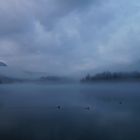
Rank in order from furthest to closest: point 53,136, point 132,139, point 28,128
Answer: point 28,128 < point 53,136 < point 132,139

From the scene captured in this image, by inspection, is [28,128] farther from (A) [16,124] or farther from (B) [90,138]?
(B) [90,138]

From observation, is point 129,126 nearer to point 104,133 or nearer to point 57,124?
point 104,133

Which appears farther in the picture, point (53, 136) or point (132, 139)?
point (53, 136)

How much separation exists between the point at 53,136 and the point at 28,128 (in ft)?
21.5

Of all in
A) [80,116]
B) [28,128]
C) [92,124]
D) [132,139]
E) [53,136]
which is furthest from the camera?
[80,116]

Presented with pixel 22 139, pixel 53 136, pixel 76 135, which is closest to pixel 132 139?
pixel 76 135

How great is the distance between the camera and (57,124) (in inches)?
1805

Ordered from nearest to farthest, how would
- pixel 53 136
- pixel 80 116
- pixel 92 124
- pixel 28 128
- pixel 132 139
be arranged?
1. pixel 132 139
2. pixel 53 136
3. pixel 28 128
4. pixel 92 124
5. pixel 80 116

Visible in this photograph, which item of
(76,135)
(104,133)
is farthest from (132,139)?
(76,135)

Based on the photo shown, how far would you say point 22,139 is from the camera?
3456 centimetres

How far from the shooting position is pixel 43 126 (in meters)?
43.8

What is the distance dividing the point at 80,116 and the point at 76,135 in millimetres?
18018

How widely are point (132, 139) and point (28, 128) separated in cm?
1585

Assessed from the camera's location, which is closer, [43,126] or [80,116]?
[43,126]
